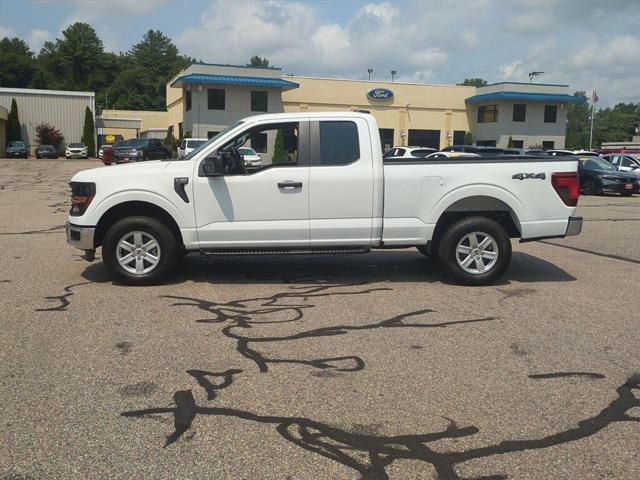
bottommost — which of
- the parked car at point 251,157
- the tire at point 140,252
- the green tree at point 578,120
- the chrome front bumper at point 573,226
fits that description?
the tire at point 140,252

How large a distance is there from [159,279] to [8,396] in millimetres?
3222

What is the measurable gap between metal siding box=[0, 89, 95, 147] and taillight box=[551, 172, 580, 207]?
5754cm

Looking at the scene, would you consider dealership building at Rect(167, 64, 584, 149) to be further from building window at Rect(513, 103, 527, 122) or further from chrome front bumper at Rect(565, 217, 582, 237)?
chrome front bumper at Rect(565, 217, 582, 237)

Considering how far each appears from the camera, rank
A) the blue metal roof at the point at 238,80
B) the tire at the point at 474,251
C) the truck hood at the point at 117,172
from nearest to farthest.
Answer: the truck hood at the point at 117,172 < the tire at the point at 474,251 < the blue metal roof at the point at 238,80

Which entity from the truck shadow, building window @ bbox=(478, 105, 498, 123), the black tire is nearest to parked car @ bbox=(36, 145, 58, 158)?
building window @ bbox=(478, 105, 498, 123)

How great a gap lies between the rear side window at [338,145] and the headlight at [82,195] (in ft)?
8.81

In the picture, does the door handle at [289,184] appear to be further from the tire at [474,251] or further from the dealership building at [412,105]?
the dealership building at [412,105]

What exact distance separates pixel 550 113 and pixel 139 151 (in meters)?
37.3

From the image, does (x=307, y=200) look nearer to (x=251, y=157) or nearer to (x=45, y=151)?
(x=251, y=157)

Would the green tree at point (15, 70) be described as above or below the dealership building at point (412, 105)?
above

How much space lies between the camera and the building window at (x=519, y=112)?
5353 cm

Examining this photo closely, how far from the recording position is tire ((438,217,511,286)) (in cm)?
744

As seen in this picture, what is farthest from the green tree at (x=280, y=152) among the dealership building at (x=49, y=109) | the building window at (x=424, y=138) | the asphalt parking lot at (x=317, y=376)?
the dealership building at (x=49, y=109)

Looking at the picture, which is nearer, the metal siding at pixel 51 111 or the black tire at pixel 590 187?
the black tire at pixel 590 187
